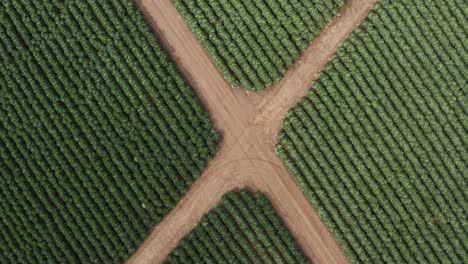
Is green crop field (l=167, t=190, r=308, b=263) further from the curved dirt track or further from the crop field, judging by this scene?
the curved dirt track

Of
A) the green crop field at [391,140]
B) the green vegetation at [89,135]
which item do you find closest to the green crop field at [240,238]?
the green vegetation at [89,135]

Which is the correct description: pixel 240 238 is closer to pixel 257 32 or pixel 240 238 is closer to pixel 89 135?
pixel 89 135

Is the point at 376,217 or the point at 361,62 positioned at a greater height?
the point at 361,62

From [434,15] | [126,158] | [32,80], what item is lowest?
[126,158]

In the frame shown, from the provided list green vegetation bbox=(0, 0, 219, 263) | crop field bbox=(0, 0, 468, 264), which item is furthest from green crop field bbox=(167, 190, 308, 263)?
green vegetation bbox=(0, 0, 219, 263)

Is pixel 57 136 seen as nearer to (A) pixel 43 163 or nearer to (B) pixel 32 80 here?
(A) pixel 43 163

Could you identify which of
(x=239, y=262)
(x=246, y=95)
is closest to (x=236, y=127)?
(x=246, y=95)
